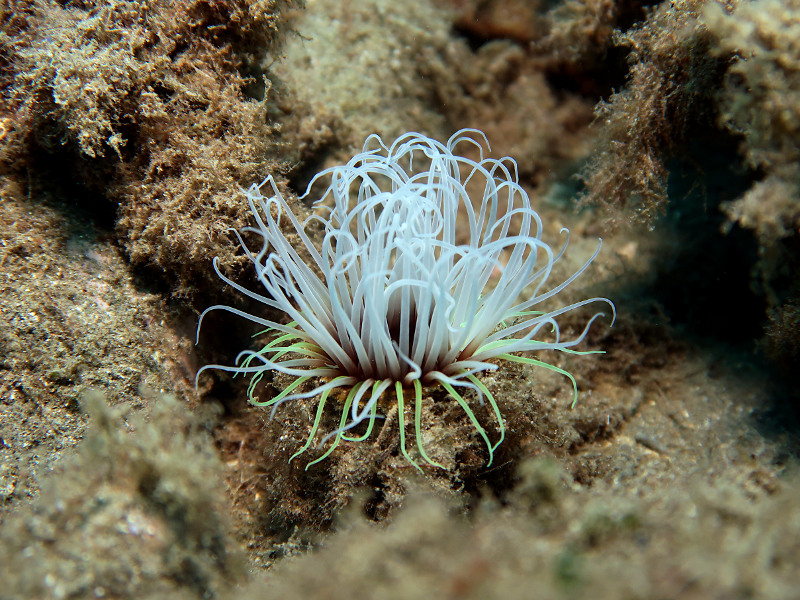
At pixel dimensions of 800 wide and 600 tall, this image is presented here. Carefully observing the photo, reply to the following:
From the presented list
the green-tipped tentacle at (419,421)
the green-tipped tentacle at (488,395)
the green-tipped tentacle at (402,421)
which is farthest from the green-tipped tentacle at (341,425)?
the green-tipped tentacle at (488,395)

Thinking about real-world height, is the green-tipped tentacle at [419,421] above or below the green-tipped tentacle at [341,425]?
above

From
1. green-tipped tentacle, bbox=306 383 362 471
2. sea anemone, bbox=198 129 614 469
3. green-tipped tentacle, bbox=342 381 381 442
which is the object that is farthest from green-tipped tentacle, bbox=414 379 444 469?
green-tipped tentacle, bbox=306 383 362 471

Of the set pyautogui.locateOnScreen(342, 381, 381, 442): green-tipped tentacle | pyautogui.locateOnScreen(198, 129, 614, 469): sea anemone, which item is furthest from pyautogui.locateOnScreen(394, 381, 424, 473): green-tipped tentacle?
pyautogui.locateOnScreen(342, 381, 381, 442): green-tipped tentacle

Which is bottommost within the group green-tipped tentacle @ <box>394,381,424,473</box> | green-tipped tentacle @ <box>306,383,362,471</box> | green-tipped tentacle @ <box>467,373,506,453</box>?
green-tipped tentacle @ <box>306,383,362,471</box>

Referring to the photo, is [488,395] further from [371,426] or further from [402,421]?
[371,426]

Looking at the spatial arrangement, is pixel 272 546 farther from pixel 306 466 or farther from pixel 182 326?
pixel 182 326

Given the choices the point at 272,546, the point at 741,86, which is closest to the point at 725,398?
the point at 741,86

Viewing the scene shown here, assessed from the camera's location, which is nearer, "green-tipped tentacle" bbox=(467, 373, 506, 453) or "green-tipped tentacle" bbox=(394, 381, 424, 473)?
"green-tipped tentacle" bbox=(394, 381, 424, 473)

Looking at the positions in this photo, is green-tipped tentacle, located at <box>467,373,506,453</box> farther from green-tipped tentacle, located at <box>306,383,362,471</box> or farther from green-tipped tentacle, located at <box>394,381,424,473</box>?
green-tipped tentacle, located at <box>306,383,362,471</box>

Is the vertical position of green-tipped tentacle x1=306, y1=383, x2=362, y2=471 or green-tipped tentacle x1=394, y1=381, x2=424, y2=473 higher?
green-tipped tentacle x1=394, y1=381, x2=424, y2=473

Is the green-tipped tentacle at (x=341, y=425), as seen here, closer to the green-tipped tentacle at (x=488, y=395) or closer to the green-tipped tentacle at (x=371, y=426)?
the green-tipped tentacle at (x=371, y=426)

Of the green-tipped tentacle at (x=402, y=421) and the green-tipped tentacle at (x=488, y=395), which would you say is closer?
the green-tipped tentacle at (x=402, y=421)
